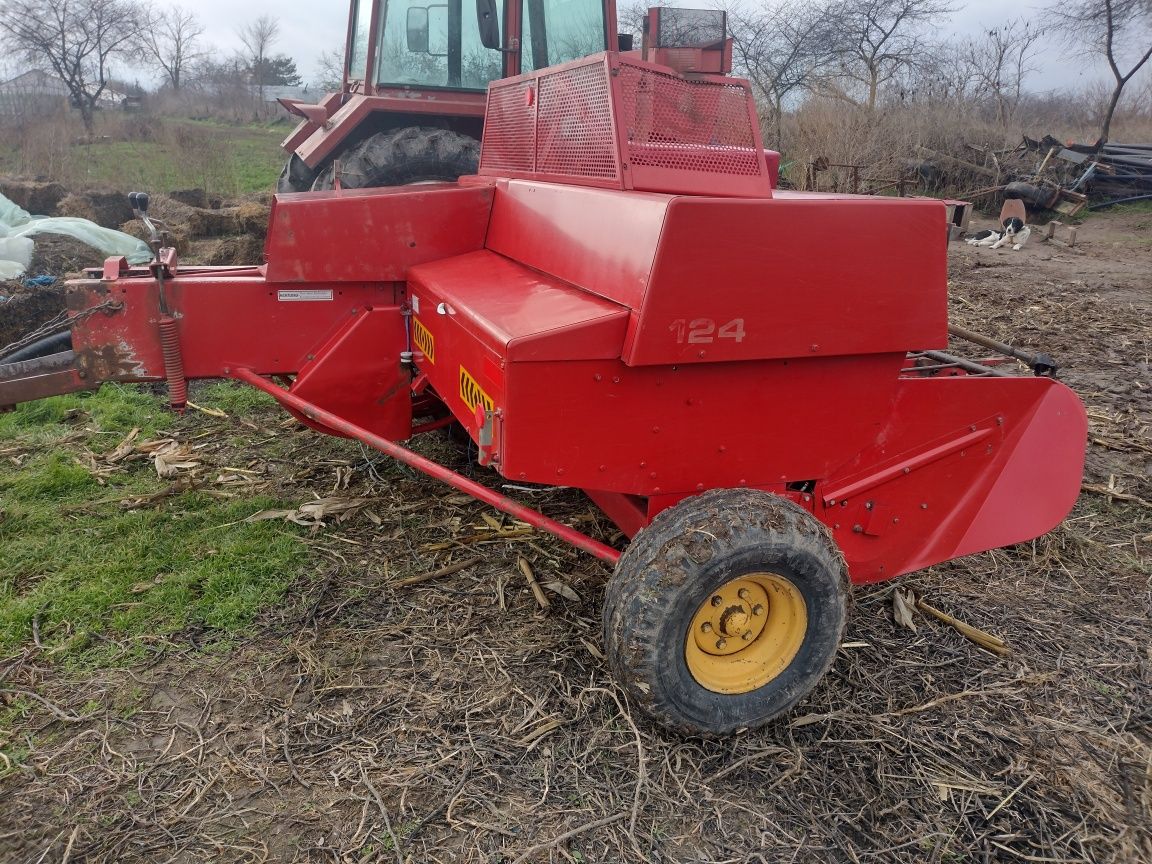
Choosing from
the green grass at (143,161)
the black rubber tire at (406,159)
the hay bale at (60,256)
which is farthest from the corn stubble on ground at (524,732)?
the green grass at (143,161)

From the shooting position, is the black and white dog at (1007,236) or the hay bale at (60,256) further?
the black and white dog at (1007,236)

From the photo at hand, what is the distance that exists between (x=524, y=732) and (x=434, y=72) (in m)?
4.46

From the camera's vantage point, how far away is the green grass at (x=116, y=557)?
2.88 metres

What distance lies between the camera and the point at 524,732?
2.45m

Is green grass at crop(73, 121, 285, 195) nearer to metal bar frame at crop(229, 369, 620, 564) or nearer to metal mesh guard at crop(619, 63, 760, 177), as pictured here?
metal bar frame at crop(229, 369, 620, 564)

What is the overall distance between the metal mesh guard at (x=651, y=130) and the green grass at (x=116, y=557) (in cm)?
192

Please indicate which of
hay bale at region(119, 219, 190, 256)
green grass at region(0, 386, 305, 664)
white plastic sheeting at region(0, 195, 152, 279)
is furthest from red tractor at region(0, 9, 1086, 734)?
hay bale at region(119, 219, 190, 256)

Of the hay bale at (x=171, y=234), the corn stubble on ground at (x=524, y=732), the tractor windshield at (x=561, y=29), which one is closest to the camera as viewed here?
the corn stubble on ground at (x=524, y=732)

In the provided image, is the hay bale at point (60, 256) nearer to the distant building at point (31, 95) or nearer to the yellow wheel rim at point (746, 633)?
the yellow wheel rim at point (746, 633)

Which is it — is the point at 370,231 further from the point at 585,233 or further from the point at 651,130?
the point at 651,130

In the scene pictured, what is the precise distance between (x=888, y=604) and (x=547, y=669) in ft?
4.63

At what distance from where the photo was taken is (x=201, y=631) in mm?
2877

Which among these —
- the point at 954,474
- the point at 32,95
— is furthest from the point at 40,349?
the point at 32,95

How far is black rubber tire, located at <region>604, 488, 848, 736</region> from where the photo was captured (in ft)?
7.36
